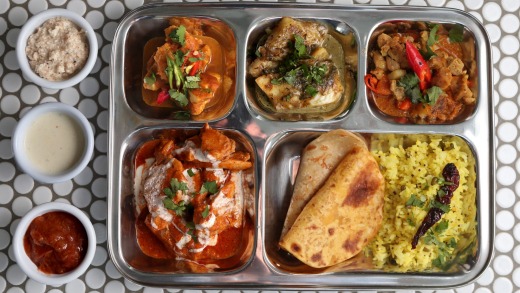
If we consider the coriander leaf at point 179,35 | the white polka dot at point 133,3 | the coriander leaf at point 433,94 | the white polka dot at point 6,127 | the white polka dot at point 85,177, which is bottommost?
the white polka dot at point 85,177

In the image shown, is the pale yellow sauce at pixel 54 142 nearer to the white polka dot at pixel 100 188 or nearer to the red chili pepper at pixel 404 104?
the white polka dot at pixel 100 188

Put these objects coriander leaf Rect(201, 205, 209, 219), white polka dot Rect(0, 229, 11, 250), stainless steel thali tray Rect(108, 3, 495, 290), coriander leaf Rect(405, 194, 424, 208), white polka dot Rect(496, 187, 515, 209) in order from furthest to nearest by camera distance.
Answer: white polka dot Rect(496, 187, 515, 209), white polka dot Rect(0, 229, 11, 250), stainless steel thali tray Rect(108, 3, 495, 290), coriander leaf Rect(405, 194, 424, 208), coriander leaf Rect(201, 205, 209, 219)

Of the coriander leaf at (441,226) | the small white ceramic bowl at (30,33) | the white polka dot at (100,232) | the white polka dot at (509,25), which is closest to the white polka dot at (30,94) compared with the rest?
the small white ceramic bowl at (30,33)

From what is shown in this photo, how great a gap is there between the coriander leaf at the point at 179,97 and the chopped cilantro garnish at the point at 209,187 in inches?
21.1

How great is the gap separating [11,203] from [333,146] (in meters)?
2.19

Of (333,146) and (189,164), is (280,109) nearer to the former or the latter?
(333,146)

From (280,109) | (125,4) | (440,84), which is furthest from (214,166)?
(440,84)

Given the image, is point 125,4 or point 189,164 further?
point 125,4

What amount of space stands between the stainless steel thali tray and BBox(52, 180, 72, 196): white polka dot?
0.36 meters

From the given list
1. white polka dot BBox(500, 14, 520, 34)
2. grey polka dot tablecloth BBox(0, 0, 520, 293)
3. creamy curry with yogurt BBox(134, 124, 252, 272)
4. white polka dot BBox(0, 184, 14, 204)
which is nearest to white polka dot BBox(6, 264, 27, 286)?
grey polka dot tablecloth BBox(0, 0, 520, 293)

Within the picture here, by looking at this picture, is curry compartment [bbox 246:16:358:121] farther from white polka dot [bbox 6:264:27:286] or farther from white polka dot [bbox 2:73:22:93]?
white polka dot [bbox 6:264:27:286]

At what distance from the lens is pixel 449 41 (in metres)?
3.91

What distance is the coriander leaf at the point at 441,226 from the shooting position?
3.66 meters

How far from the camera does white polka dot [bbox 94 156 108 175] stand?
3.89 meters
